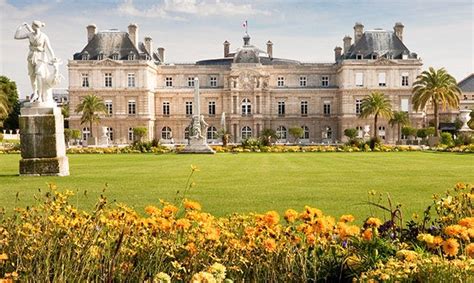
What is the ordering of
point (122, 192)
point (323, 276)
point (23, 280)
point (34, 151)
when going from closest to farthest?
point (23, 280) → point (323, 276) → point (122, 192) → point (34, 151)

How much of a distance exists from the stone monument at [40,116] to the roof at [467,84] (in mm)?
100908

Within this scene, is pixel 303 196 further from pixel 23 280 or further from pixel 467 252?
pixel 23 280

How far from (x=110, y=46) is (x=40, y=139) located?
194 feet

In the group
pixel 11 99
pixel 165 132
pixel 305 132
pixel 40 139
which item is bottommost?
pixel 305 132

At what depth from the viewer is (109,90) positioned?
74938 mm

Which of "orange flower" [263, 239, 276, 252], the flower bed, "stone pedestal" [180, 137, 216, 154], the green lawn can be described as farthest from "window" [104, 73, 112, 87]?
"orange flower" [263, 239, 276, 252]

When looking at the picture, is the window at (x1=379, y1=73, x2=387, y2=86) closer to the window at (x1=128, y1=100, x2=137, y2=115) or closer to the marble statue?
the window at (x1=128, y1=100, x2=137, y2=115)

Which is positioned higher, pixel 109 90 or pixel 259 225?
pixel 109 90

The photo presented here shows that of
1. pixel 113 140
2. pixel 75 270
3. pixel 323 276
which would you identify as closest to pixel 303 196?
pixel 323 276

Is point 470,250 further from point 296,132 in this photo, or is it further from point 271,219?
point 296,132

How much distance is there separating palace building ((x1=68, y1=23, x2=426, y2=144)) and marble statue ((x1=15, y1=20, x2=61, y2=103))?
174ft

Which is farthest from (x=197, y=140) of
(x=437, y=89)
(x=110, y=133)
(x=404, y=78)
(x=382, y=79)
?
(x=404, y=78)

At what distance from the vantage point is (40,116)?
18672 millimetres

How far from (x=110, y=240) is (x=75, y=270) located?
937 mm
